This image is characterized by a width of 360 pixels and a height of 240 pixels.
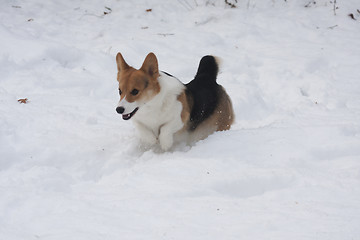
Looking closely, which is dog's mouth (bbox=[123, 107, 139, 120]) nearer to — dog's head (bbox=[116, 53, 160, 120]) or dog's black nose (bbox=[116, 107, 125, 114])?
dog's head (bbox=[116, 53, 160, 120])

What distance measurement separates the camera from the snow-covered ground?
2430 millimetres

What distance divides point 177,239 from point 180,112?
1886 mm

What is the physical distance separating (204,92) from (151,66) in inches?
32.5

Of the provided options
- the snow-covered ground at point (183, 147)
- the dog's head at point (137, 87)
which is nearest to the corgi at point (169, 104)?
the dog's head at point (137, 87)

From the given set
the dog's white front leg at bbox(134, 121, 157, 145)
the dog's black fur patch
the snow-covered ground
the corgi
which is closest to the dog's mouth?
the corgi

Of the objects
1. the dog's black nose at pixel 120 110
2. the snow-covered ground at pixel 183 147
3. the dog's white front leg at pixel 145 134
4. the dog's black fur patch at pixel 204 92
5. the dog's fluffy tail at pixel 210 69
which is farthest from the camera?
the dog's fluffy tail at pixel 210 69

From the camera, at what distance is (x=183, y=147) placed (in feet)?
13.5

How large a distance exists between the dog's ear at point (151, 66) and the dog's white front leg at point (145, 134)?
0.53 metres

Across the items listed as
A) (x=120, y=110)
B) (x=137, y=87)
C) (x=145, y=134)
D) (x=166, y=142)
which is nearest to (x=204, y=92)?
(x=166, y=142)

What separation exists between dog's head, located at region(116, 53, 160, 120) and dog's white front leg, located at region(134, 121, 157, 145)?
12.3 inches

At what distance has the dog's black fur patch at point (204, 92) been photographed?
414cm

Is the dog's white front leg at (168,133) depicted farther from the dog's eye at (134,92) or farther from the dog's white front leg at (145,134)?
the dog's eye at (134,92)

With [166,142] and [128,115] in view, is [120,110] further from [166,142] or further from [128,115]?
[166,142]

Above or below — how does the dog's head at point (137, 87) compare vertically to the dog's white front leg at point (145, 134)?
above
